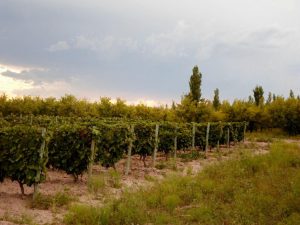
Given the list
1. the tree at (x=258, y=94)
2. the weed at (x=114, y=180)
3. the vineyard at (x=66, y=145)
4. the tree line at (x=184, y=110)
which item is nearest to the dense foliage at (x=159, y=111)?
the tree line at (x=184, y=110)

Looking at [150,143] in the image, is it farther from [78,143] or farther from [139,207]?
[139,207]

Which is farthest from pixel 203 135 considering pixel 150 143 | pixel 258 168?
pixel 258 168

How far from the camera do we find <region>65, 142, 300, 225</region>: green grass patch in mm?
10148

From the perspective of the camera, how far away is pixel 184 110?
46.8 metres

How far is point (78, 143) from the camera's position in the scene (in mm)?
14891

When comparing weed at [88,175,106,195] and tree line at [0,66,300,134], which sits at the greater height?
tree line at [0,66,300,134]

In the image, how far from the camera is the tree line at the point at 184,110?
46.3m

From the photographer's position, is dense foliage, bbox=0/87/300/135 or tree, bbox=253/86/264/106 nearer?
dense foliage, bbox=0/87/300/135

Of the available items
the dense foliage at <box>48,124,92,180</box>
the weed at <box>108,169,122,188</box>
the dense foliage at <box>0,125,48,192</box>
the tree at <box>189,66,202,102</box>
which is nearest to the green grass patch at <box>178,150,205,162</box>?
the weed at <box>108,169,122,188</box>

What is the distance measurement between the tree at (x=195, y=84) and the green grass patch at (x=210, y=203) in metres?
39.1

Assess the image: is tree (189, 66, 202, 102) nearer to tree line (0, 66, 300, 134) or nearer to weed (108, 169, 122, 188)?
tree line (0, 66, 300, 134)

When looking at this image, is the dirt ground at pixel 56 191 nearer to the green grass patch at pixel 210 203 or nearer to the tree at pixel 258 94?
the green grass patch at pixel 210 203

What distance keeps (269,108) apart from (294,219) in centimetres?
4770

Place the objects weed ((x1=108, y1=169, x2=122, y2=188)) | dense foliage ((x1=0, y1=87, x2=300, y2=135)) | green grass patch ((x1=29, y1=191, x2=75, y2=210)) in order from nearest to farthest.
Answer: green grass patch ((x1=29, y1=191, x2=75, y2=210)) < weed ((x1=108, y1=169, x2=122, y2=188)) < dense foliage ((x1=0, y1=87, x2=300, y2=135))
